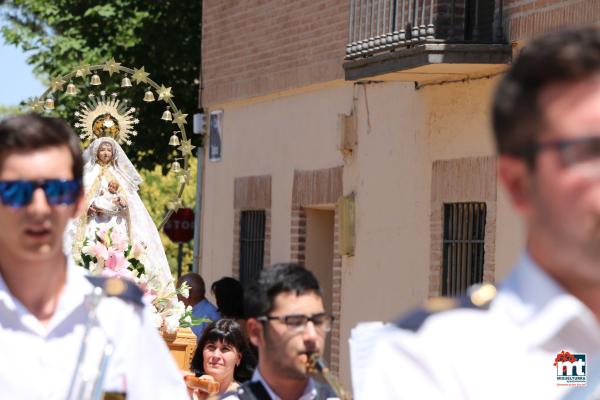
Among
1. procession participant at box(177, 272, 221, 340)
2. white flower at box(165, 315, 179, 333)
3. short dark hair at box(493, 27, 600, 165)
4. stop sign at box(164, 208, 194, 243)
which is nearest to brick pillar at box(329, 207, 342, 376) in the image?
procession participant at box(177, 272, 221, 340)

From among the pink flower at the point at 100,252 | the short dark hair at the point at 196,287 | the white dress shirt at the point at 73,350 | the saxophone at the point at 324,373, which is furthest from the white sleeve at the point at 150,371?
the short dark hair at the point at 196,287

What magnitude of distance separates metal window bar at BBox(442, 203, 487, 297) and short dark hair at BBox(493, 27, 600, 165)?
1074 cm

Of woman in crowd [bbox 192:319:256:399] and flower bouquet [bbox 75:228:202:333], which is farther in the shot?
flower bouquet [bbox 75:228:202:333]

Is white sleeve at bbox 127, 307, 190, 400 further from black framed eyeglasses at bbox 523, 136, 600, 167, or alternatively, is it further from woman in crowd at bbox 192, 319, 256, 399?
woman in crowd at bbox 192, 319, 256, 399

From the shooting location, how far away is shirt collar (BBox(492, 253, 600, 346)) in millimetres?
2361

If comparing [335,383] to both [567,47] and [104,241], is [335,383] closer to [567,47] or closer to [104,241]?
[567,47]

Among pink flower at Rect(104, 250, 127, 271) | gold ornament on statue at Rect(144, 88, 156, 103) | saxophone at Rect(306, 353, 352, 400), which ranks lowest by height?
saxophone at Rect(306, 353, 352, 400)

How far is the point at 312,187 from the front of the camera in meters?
16.6

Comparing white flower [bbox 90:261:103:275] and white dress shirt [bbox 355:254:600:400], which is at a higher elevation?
white dress shirt [bbox 355:254:600:400]

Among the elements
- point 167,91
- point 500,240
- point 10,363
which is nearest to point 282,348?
point 10,363

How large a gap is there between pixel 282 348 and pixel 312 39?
1175cm

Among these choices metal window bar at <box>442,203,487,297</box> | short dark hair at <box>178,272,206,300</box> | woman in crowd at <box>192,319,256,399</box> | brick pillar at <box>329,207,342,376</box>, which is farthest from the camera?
brick pillar at <box>329,207,342,376</box>

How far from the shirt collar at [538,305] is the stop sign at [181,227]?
87.2 ft

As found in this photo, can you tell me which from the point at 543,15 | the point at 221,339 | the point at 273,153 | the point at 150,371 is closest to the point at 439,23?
the point at 543,15
